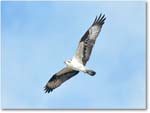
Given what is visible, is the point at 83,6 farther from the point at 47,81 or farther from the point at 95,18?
the point at 47,81

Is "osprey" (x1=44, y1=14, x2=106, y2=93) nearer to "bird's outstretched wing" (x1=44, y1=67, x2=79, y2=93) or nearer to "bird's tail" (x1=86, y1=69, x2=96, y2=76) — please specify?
"bird's outstretched wing" (x1=44, y1=67, x2=79, y2=93)

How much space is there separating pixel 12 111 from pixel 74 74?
1.32 m

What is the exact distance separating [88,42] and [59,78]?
2.27ft

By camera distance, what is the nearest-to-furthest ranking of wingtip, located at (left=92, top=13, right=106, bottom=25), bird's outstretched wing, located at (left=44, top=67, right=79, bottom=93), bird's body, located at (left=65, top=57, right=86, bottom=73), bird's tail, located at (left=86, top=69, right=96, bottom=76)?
1. bird's tail, located at (left=86, top=69, right=96, bottom=76)
2. wingtip, located at (left=92, top=13, right=106, bottom=25)
3. bird's body, located at (left=65, top=57, right=86, bottom=73)
4. bird's outstretched wing, located at (left=44, top=67, right=79, bottom=93)

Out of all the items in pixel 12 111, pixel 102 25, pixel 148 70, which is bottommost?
pixel 12 111

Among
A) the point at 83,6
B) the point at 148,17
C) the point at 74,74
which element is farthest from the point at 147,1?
the point at 74,74

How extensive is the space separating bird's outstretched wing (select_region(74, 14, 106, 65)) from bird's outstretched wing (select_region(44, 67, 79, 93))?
0.78 ft

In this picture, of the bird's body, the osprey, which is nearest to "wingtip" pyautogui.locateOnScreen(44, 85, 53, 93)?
the osprey

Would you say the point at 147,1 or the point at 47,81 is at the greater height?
the point at 147,1

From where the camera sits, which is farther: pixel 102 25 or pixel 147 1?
pixel 102 25

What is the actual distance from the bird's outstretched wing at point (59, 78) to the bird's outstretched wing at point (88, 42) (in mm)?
239

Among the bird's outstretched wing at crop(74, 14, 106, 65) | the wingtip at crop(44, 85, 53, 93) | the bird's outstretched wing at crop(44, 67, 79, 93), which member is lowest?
the wingtip at crop(44, 85, 53, 93)

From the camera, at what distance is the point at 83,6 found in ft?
28.6

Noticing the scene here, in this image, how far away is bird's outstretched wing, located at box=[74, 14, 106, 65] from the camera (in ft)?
30.8
